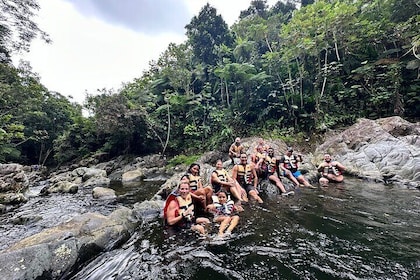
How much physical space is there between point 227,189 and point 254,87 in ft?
44.2

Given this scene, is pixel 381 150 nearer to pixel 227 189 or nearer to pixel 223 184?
pixel 227 189

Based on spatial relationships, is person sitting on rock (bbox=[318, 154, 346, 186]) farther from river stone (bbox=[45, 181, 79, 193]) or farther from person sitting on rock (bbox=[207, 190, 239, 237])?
river stone (bbox=[45, 181, 79, 193])

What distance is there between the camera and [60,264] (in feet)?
10.6

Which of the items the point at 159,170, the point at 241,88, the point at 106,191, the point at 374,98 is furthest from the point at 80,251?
the point at 241,88

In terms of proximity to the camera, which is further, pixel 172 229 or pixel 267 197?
pixel 267 197

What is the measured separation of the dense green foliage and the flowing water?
10.5 m

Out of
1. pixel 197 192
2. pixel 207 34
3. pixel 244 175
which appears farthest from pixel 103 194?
pixel 207 34

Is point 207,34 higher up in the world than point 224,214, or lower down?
higher up

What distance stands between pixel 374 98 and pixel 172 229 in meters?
13.9

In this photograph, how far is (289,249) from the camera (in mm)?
3627

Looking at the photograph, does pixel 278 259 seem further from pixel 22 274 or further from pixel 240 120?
pixel 240 120

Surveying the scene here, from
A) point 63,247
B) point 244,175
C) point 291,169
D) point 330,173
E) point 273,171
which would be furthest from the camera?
point 330,173

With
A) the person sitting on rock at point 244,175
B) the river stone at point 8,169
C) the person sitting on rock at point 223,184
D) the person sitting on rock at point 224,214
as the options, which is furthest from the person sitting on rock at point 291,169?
the river stone at point 8,169

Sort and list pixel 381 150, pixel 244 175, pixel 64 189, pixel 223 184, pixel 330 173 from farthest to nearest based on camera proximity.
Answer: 1. pixel 64 189
2. pixel 381 150
3. pixel 330 173
4. pixel 244 175
5. pixel 223 184
